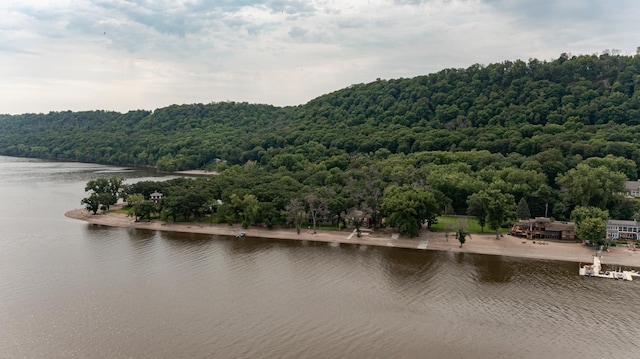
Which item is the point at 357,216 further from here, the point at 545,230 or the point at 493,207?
the point at 545,230

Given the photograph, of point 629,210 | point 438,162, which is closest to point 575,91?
point 438,162

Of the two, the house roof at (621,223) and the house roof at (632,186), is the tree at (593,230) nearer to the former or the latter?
the house roof at (621,223)

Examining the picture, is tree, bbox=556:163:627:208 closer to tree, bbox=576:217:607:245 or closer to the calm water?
tree, bbox=576:217:607:245

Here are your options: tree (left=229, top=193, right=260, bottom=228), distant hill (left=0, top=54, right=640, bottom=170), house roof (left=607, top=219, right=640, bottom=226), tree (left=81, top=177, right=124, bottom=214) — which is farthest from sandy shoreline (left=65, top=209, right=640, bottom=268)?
distant hill (left=0, top=54, right=640, bottom=170)

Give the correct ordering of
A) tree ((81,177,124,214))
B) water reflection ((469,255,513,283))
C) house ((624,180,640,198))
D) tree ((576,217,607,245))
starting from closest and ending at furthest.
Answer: water reflection ((469,255,513,283))
tree ((576,217,607,245))
house ((624,180,640,198))
tree ((81,177,124,214))

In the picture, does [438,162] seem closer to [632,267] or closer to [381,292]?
[632,267]

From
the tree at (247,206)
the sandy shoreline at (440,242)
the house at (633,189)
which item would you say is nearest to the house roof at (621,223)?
the sandy shoreline at (440,242)
